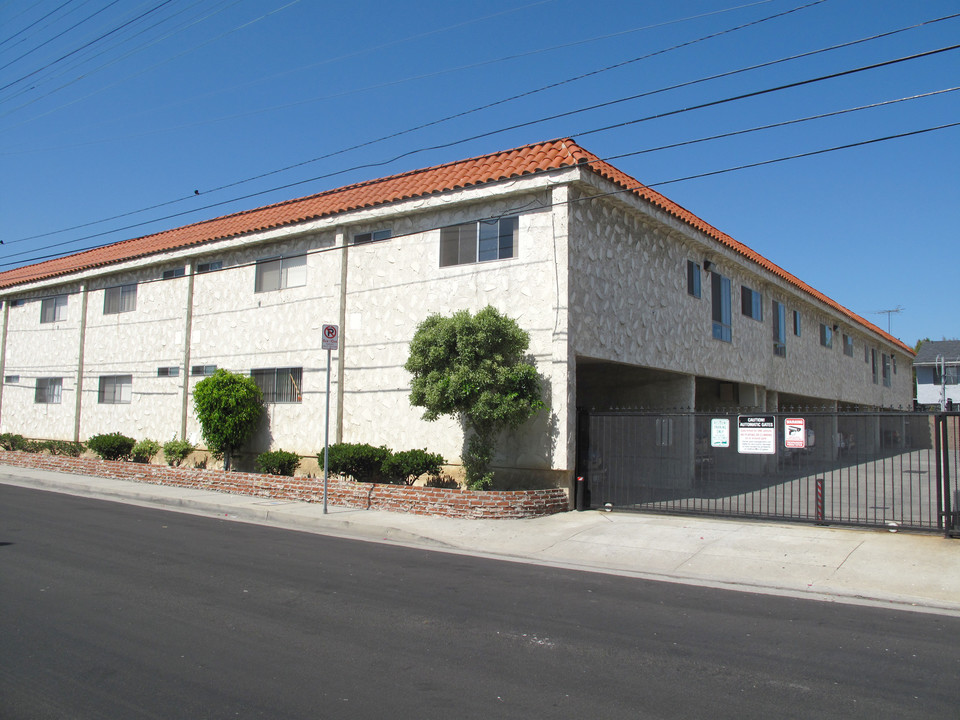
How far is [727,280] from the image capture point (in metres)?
22.0

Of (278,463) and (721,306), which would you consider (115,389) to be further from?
(721,306)

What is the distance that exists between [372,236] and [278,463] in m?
6.07

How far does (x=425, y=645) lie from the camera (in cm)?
612

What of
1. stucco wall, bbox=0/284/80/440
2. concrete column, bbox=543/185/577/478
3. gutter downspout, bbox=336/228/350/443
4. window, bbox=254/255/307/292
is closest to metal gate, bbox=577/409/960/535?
concrete column, bbox=543/185/577/478

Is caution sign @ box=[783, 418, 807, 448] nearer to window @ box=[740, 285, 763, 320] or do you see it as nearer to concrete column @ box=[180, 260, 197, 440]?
window @ box=[740, 285, 763, 320]

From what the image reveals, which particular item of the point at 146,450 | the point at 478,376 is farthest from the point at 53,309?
the point at 478,376

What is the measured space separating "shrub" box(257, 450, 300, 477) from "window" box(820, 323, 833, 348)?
2252 centimetres

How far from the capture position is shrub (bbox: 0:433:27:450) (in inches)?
1020

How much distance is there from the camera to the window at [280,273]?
19.8m

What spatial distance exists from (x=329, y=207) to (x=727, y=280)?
11.9 metres

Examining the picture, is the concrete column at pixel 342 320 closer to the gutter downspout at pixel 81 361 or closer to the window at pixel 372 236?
the window at pixel 372 236

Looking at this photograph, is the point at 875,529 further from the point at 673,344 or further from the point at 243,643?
the point at 243,643

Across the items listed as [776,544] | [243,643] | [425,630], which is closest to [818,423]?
[776,544]

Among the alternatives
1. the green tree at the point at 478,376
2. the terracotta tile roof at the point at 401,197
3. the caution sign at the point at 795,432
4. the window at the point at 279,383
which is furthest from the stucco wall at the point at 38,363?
the caution sign at the point at 795,432
